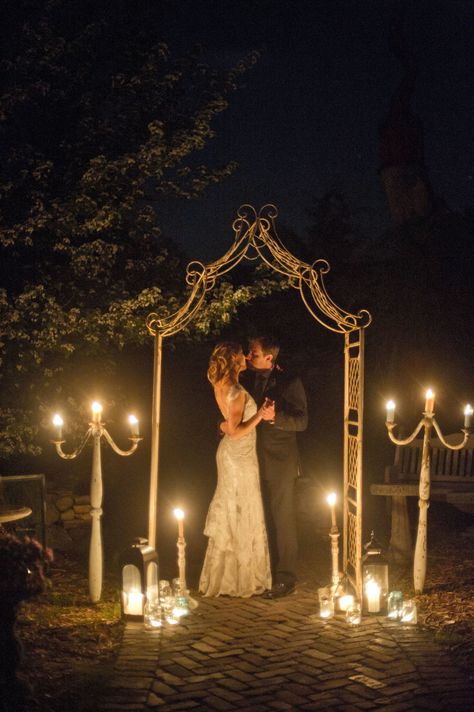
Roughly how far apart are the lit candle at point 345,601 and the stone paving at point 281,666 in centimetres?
9

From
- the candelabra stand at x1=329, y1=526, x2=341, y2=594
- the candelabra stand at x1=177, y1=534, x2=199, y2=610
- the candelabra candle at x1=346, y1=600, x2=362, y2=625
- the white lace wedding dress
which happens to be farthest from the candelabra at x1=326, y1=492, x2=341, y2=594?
the candelabra stand at x1=177, y1=534, x2=199, y2=610

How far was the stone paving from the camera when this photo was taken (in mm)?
5031

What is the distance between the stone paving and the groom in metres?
0.57

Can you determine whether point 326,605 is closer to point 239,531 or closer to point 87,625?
point 239,531

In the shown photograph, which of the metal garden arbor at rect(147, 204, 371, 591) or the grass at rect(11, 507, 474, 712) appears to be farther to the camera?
the metal garden arbor at rect(147, 204, 371, 591)

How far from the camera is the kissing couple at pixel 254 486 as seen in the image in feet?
24.4

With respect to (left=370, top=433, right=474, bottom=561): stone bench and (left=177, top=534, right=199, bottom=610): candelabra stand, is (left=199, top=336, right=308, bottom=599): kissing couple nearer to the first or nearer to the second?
(left=177, top=534, right=199, bottom=610): candelabra stand

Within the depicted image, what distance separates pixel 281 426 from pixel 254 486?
602 mm

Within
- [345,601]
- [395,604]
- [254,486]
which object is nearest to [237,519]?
[254,486]

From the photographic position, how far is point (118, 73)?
29.2 ft

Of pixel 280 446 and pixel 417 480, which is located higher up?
pixel 280 446

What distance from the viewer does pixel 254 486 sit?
7.55m

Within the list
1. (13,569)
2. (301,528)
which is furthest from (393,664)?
(301,528)

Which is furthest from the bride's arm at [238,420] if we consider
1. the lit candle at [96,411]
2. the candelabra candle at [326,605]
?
the candelabra candle at [326,605]
